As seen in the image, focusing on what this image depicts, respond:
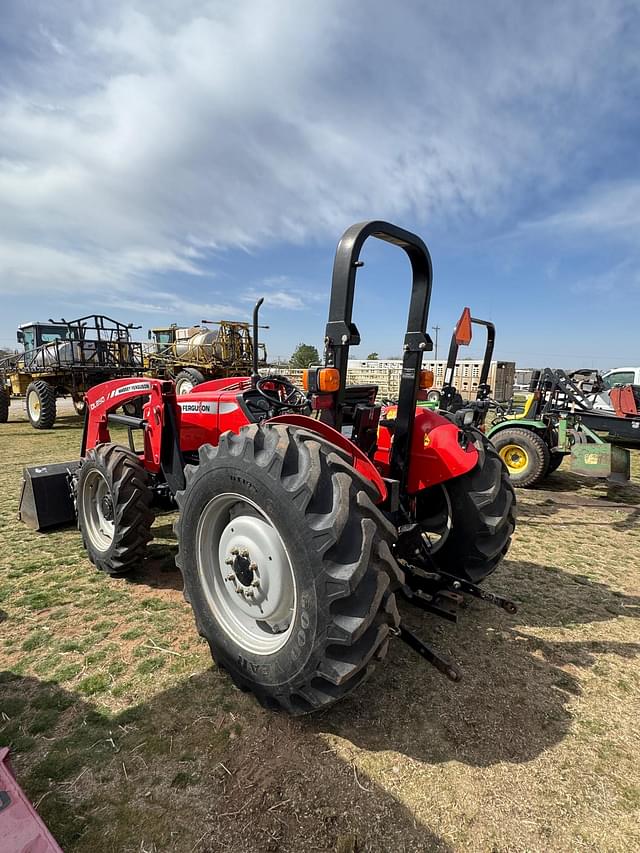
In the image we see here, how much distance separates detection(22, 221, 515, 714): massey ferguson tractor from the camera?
1.82 m

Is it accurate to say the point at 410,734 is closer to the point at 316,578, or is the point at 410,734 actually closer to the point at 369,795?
the point at 369,795

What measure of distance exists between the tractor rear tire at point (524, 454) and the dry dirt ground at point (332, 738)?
3604 millimetres

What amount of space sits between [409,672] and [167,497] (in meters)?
2.43

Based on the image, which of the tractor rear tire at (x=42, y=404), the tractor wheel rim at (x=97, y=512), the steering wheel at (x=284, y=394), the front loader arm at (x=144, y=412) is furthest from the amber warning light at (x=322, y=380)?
the tractor rear tire at (x=42, y=404)

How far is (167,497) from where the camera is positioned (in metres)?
3.97

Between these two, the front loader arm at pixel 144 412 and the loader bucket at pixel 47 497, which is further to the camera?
the loader bucket at pixel 47 497

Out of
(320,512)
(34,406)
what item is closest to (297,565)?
(320,512)

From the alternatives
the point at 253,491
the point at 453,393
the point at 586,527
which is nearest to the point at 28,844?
the point at 253,491

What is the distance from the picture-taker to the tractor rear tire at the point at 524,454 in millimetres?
6797

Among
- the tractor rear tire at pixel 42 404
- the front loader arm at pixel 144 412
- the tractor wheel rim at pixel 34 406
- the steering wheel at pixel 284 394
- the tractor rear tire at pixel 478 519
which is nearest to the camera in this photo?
the tractor rear tire at pixel 478 519

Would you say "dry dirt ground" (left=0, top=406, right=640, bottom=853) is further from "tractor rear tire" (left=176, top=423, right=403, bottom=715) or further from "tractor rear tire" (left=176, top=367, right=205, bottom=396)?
"tractor rear tire" (left=176, top=367, right=205, bottom=396)

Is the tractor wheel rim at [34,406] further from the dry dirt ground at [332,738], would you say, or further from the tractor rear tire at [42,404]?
the dry dirt ground at [332,738]

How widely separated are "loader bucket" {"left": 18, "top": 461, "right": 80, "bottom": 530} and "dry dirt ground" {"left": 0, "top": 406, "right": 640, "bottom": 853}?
4.28 feet

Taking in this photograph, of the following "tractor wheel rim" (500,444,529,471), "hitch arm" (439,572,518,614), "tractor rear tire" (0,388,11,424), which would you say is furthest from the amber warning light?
"tractor rear tire" (0,388,11,424)
